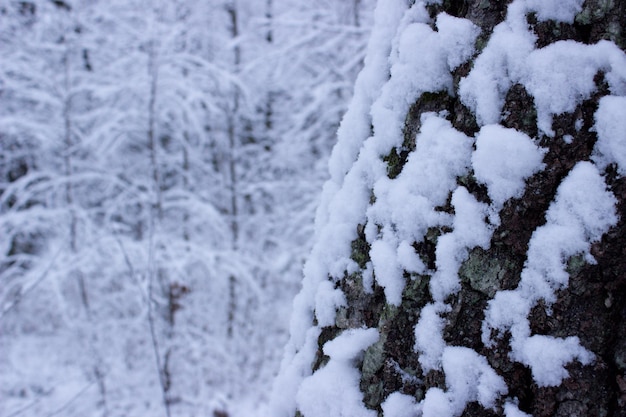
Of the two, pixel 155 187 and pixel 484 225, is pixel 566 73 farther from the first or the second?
pixel 155 187

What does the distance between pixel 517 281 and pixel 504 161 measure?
0.67 ft

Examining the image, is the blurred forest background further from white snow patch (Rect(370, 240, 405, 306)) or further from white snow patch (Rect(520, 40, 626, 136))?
white snow patch (Rect(520, 40, 626, 136))

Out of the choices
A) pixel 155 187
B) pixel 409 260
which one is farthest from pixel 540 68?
pixel 155 187

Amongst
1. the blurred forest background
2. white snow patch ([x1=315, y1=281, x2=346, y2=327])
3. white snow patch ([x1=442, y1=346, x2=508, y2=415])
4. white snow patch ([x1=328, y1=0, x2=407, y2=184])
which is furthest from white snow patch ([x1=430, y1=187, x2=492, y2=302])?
the blurred forest background

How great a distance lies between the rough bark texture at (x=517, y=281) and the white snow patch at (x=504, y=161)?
0.02m

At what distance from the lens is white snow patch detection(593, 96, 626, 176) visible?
1.79 feet

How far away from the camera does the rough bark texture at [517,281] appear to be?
0.56 m

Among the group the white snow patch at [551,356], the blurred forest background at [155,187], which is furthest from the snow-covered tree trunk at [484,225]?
the blurred forest background at [155,187]

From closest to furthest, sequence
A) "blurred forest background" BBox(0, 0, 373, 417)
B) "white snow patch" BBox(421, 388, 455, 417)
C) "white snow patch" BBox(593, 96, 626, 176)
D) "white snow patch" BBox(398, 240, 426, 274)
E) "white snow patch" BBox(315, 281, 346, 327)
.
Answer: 1. "white snow patch" BBox(593, 96, 626, 176)
2. "white snow patch" BBox(421, 388, 455, 417)
3. "white snow patch" BBox(398, 240, 426, 274)
4. "white snow patch" BBox(315, 281, 346, 327)
5. "blurred forest background" BBox(0, 0, 373, 417)

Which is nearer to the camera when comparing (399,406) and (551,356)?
(551,356)

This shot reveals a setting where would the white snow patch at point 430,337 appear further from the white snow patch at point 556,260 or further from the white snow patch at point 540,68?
the white snow patch at point 540,68

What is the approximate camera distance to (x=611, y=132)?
56 cm

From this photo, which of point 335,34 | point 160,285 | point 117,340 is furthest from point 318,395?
point 335,34

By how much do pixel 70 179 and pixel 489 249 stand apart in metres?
4.17
